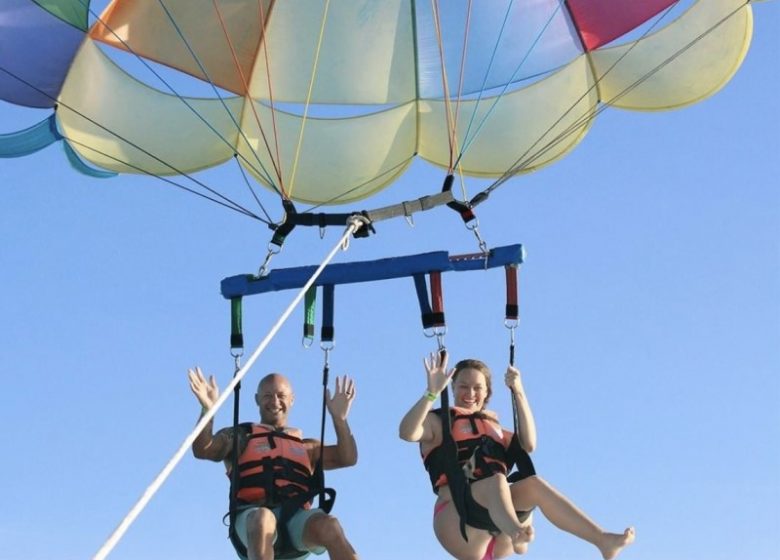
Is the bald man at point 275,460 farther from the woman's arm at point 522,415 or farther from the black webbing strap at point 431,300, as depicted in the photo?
the woman's arm at point 522,415

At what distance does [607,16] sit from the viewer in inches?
289

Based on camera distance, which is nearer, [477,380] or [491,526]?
[491,526]

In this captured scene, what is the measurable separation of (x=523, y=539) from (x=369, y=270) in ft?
4.84

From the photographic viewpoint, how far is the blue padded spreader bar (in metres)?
6.23

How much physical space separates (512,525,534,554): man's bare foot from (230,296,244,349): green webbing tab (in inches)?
62.0

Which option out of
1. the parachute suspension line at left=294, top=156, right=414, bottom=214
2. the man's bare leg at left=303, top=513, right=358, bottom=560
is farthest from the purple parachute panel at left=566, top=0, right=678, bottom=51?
the man's bare leg at left=303, top=513, right=358, bottom=560

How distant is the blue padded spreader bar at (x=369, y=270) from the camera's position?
20.5ft

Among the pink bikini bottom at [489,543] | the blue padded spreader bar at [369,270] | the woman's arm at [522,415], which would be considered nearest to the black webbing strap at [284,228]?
the blue padded spreader bar at [369,270]

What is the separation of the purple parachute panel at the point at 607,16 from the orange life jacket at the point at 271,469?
291cm

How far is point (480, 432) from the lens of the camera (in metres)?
6.06

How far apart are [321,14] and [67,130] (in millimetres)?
1577

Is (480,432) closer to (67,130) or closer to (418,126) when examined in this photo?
(418,126)

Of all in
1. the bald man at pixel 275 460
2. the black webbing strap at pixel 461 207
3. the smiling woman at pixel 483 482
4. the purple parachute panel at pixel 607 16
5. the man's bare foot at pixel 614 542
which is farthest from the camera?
the purple parachute panel at pixel 607 16

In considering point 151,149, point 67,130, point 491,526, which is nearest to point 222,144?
point 151,149
